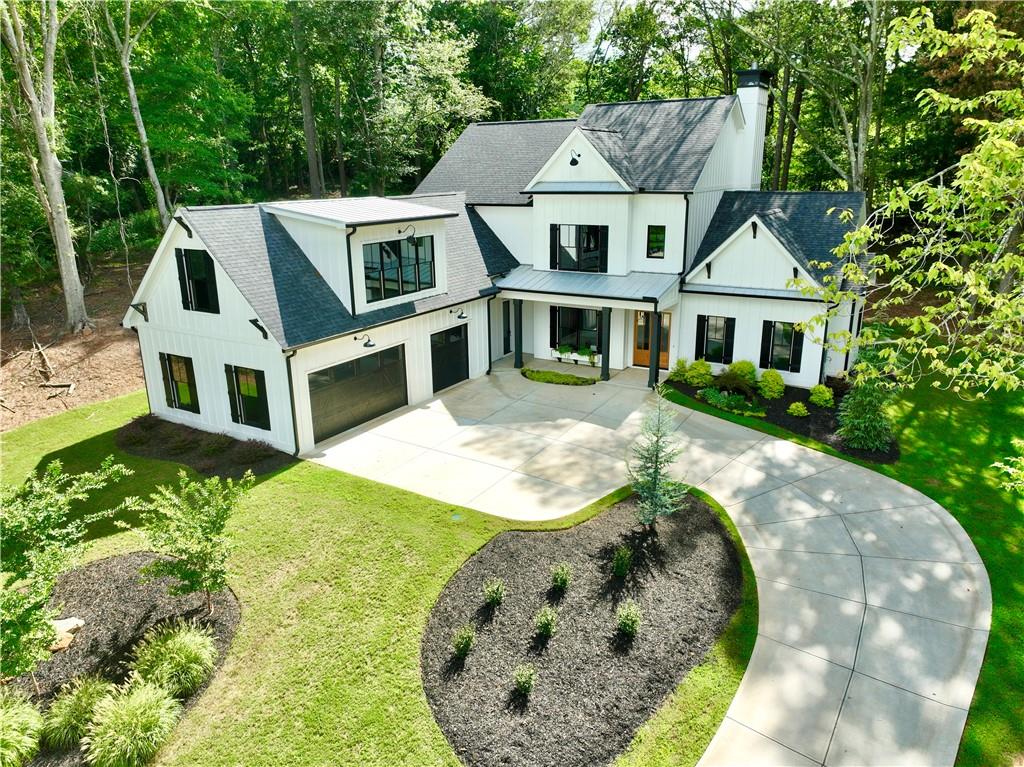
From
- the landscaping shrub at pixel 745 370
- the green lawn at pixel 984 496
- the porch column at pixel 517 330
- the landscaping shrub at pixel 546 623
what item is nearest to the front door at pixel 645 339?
the landscaping shrub at pixel 745 370

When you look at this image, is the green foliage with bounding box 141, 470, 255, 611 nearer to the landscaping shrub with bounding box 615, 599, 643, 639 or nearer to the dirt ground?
the landscaping shrub with bounding box 615, 599, 643, 639

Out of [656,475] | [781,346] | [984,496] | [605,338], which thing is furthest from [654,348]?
[984,496]

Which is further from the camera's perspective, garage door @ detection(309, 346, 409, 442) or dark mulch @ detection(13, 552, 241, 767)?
garage door @ detection(309, 346, 409, 442)

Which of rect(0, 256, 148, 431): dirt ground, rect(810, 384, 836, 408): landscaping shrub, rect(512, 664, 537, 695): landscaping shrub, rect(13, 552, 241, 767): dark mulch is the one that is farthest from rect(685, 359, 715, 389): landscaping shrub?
rect(0, 256, 148, 431): dirt ground

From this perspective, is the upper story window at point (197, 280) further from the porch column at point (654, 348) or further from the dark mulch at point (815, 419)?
the dark mulch at point (815, 419)

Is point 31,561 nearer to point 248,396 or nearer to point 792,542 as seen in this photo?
point 248,396

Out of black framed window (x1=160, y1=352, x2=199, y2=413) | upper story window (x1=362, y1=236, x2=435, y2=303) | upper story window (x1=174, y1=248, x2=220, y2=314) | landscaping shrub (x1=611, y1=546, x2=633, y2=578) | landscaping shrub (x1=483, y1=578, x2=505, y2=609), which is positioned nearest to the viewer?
landscaping shrub (x1=483, y1=578, x2=505, y2=609)

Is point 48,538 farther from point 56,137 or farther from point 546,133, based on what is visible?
point 546,133
